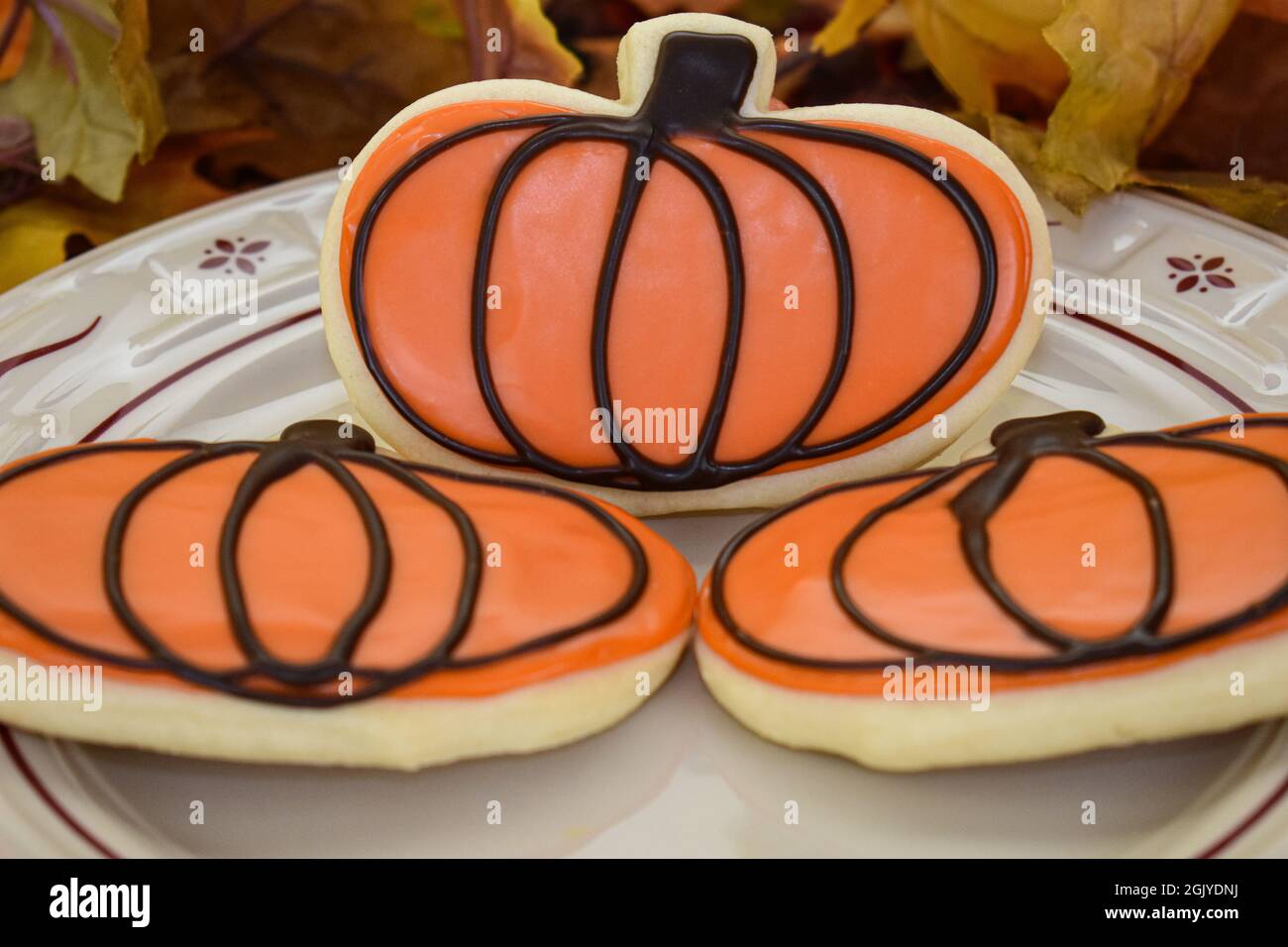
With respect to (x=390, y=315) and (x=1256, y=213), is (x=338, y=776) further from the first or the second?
(x=1256, y=213)

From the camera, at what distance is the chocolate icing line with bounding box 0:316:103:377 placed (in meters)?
1.29

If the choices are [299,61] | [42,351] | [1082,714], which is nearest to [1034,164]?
[1082,714]

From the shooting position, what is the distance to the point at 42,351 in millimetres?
1312

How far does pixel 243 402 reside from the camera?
1.32 metres

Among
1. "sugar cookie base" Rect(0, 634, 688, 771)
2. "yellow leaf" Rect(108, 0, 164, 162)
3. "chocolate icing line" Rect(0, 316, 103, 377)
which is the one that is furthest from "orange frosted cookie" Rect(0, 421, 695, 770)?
"yellow leaf" Rect(108, 0, 164, 162)

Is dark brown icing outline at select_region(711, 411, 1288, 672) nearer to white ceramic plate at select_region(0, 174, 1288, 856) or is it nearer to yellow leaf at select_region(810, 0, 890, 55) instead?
white ceramic plate at select_region(0, 174, 1288, 856)

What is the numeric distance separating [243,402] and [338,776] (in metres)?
0.51

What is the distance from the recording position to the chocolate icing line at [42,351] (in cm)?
129

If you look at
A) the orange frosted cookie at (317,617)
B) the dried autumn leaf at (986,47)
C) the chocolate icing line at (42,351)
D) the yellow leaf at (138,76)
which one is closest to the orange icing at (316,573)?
the orange frosted cookie at (317,617)

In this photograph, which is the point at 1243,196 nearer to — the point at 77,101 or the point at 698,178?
the point at 698,178

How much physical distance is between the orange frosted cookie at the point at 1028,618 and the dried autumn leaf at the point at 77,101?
0.99 metres

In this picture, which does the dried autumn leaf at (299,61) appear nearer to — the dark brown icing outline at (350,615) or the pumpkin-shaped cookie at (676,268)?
the pumpkin-shaped cookie at (676,268)

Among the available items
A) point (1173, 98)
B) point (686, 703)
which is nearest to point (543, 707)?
point (686, 703)

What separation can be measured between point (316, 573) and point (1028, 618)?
492 mm
